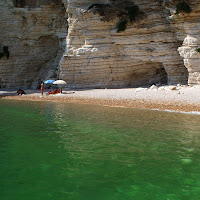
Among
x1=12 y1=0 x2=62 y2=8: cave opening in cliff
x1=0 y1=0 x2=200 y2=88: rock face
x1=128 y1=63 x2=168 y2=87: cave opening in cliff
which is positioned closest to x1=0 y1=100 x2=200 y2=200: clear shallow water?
x1=0 y1=0 x2=200 y2=88: rock face

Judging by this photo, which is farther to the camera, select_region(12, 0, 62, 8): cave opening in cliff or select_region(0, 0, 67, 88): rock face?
select_region(0, 0, 67, 88): rock face

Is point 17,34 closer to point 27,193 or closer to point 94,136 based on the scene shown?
point 94,136

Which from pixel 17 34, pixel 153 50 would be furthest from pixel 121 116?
pixel 17 34

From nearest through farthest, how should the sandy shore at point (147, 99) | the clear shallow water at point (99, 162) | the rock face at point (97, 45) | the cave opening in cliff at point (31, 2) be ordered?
1. the clear shallow water at point (99, 162)
2. the sandy shore at point (147, 99)
3. the rock face at point (97, 45)
4. the cave opening in cliff at point (31, 2)

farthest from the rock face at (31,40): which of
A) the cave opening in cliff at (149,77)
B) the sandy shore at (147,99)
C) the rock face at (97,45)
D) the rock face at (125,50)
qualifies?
the sandy shore at (147,99)

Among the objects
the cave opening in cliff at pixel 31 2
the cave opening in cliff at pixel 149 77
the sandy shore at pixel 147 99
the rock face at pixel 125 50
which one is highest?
the cave opening in cliff at pixel 31 2

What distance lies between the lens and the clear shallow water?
451 cm

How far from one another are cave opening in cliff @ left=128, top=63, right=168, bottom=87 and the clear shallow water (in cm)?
1665

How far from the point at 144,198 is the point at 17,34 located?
31233 millimetres

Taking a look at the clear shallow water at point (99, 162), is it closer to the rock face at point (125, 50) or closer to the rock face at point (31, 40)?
the rock face at point (125, 50)

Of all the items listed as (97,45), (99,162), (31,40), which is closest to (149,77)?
(97,45)

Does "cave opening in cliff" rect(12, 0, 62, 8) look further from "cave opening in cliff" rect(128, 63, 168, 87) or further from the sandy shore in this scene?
the sandy shore

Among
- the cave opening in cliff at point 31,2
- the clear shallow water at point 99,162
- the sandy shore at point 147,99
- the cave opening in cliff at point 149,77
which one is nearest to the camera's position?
the clear shallow water at point 99,162

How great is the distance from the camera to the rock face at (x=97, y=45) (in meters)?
22.6
